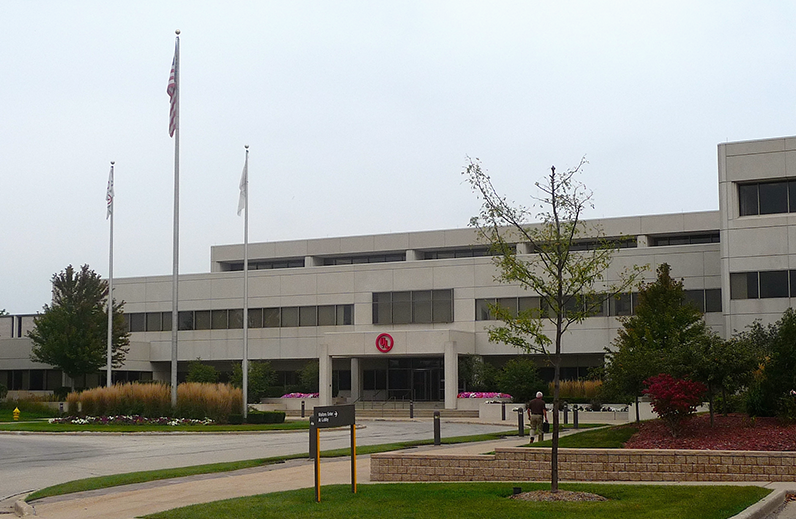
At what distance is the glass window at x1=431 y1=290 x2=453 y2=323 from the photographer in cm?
6041

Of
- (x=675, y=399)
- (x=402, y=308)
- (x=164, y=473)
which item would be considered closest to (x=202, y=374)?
(x=402, y=308)

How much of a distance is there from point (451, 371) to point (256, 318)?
17.4 metres

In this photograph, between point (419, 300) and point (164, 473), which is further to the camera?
point (419, 300)

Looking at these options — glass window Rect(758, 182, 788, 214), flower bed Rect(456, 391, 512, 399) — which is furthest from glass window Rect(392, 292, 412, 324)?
glass window Rect(758, 182, 788, 214)

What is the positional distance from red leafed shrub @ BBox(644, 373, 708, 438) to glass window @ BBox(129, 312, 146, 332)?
55.4 metres

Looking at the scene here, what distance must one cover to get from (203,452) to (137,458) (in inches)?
91.6

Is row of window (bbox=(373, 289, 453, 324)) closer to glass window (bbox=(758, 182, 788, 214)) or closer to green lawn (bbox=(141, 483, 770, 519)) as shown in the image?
glass window (bbox=(758, 182, 788, 214))

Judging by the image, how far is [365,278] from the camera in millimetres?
63125

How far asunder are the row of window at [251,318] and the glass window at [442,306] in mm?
6247

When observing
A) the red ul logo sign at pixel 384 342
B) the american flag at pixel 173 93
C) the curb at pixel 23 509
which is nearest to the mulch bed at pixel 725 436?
the curb at pixel 23 509

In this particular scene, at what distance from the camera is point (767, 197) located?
152 feet

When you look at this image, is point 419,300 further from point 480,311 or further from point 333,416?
point 333,416

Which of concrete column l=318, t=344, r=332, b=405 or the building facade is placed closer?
the building facade

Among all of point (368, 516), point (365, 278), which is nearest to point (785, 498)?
point (368, 516)
